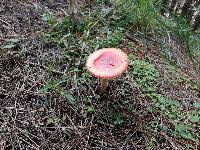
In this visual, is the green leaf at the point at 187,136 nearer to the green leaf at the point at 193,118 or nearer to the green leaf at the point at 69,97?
the green leaf at the point at 193,118

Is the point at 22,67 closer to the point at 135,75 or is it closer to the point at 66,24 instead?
the point at 66,24

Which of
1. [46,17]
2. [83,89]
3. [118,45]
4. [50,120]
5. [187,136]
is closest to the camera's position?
[50,120]

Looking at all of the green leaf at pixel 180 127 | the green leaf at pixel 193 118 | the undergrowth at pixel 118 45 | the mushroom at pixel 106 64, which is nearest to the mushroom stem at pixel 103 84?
the mushroom at pixel 106 64

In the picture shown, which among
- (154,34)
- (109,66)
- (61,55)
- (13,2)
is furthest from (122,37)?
(13,2)

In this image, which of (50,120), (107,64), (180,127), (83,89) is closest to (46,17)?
(83,89)

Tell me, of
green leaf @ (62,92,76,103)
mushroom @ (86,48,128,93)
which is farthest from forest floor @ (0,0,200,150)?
mushroom @ (86,48,128,93)

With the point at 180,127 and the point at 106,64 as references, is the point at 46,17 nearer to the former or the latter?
the point at 106,64

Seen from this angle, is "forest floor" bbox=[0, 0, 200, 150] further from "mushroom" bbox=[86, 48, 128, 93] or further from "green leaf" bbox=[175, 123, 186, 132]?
"mushroom" bbox=[86, 48, 128, 93]
